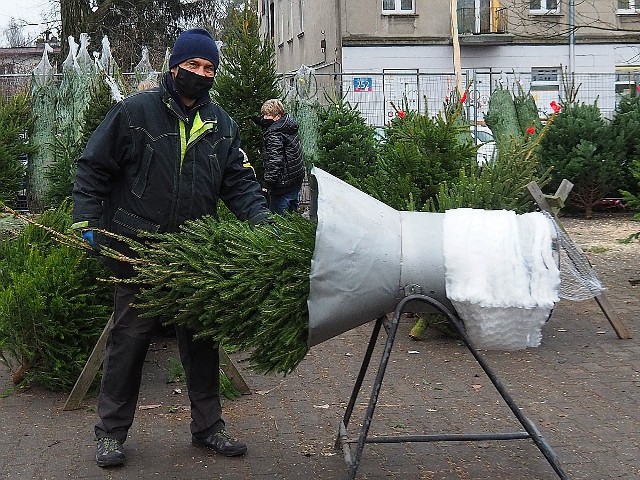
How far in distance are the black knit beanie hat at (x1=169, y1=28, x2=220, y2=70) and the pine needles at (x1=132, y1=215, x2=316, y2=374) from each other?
0.84 meters

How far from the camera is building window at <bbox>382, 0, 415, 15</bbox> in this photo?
28.3m

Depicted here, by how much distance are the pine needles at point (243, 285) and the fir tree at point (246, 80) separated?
24.4 feet

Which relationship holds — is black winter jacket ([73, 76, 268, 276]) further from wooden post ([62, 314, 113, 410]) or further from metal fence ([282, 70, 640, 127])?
metal fence ([282, 70, 640, 127])

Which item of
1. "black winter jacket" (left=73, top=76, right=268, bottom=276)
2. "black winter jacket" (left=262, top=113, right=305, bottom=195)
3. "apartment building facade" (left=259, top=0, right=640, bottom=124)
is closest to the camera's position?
"black winter jacket" (left=73, top=76, right=268, bottom=276)

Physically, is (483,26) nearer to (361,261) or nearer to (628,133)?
(628,133)

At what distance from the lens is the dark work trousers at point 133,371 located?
420cm

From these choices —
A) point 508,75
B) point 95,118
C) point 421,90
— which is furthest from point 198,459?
point 508,75

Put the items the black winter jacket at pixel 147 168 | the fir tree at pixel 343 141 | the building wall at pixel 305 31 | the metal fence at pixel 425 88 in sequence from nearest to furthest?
1. the black winter jacket at pixel 147 168
2. the fir tree at pixel 343 141
3. the metal fence at pixel 425 88
4. the building wall at pixel 305 31

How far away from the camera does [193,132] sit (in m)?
4.18

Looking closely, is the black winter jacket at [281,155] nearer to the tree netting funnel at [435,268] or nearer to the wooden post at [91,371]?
the wooden post at [91,371]

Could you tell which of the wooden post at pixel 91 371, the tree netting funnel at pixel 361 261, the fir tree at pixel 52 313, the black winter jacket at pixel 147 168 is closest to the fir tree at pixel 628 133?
the wooden post at pixel 91 371

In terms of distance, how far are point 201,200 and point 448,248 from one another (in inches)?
50.6

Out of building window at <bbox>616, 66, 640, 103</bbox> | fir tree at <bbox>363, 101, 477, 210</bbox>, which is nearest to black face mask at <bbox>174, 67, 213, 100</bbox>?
fir tree at <bbox>363, 101, 477, 210</bbox>

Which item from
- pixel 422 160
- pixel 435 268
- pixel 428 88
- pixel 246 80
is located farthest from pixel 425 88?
pixel 435 268
